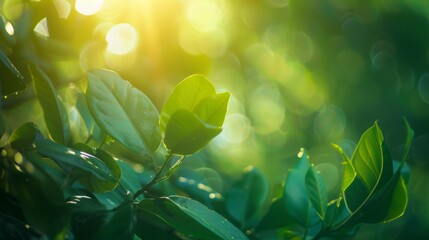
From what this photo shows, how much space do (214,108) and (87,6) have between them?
70 centimetres

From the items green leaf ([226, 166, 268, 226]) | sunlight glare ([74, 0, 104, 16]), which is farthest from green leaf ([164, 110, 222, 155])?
sunlight glare ([74, 0, 104, 16])

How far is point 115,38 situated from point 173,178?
21.9 inches

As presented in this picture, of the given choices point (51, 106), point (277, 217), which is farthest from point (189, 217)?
point (277, 217)

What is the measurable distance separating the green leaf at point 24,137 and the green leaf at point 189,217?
0.15 meters

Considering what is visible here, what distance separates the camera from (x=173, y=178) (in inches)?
42.3

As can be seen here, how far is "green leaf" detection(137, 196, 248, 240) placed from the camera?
542 mm

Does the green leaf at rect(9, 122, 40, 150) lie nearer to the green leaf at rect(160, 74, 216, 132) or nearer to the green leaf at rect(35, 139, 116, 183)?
the green leaf at rect(35, 139, 116, 183)

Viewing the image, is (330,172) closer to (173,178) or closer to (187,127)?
(173,178)

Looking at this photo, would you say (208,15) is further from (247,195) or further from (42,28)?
(247,195)

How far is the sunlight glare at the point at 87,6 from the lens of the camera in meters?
1.14

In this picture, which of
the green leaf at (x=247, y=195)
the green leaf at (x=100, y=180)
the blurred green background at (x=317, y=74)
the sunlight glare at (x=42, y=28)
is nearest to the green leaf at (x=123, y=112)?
the green leaf at (x=100, y=180)

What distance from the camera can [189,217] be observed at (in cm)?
54

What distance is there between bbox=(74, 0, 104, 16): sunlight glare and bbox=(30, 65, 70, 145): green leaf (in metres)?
0.61

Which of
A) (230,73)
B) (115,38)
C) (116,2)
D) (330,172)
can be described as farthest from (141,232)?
(230,73)
